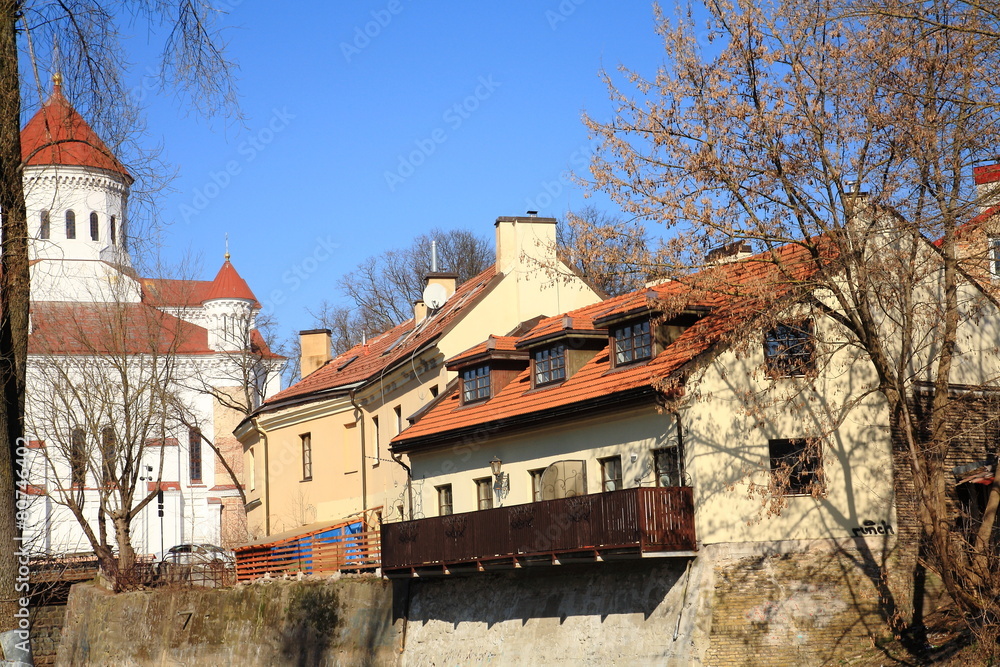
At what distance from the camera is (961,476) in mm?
20906

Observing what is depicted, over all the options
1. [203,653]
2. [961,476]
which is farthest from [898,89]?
[203,653]

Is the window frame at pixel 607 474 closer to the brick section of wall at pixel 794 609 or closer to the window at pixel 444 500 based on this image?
the brick section of wall at pixel 794 609

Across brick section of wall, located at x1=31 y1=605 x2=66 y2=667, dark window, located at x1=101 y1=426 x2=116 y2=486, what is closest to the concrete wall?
brick section of wall, located at x1=31 y1=605 x2=66 y2=667

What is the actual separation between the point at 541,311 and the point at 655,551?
471 inches

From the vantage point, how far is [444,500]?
26359mm

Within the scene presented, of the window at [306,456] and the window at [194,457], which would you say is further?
the window at [194,457]

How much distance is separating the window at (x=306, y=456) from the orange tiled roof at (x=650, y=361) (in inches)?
342

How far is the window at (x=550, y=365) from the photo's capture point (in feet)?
79.3

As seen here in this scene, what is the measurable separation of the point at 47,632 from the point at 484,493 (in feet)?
75.0

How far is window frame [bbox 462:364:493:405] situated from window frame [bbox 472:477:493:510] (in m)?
1.95

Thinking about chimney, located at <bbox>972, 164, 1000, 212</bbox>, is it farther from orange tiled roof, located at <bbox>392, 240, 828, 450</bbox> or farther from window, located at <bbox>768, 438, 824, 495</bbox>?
window, located at <bbox>768, 438, 824, 495</bbox>

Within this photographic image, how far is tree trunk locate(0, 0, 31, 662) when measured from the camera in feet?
23.0

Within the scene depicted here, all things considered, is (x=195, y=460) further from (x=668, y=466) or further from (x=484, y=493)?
(x=668, y=466)

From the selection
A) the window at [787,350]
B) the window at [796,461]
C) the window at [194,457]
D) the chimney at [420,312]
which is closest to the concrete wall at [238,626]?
the chimney at [420,312]
